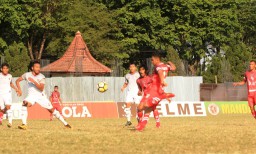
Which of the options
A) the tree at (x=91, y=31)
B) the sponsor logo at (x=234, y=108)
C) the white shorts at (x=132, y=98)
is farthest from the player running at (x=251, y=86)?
the tree at (x=91, y=31)

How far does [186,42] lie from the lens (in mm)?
84875

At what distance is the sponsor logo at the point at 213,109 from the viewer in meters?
47.9

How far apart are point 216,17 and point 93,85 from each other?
110ft

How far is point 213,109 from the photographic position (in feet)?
157

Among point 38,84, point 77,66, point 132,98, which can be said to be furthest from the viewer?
point 77,66

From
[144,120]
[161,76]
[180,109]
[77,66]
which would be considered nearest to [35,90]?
[144,120]

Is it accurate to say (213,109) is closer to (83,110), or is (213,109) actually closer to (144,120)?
(83,110)

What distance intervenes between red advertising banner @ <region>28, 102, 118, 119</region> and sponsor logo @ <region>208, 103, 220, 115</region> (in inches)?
251

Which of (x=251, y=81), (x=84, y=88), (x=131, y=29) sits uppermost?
(x=131, y=29)

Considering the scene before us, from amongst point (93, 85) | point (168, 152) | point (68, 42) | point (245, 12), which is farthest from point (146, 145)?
point (245, 12)

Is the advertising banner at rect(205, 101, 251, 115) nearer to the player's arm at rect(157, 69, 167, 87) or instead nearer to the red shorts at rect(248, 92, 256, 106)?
the red shorts at rect(248, 92, 256, 106)

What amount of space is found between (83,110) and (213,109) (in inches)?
344

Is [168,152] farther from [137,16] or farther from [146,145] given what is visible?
[137,16]

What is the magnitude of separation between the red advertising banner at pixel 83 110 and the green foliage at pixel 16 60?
59.0 feet
